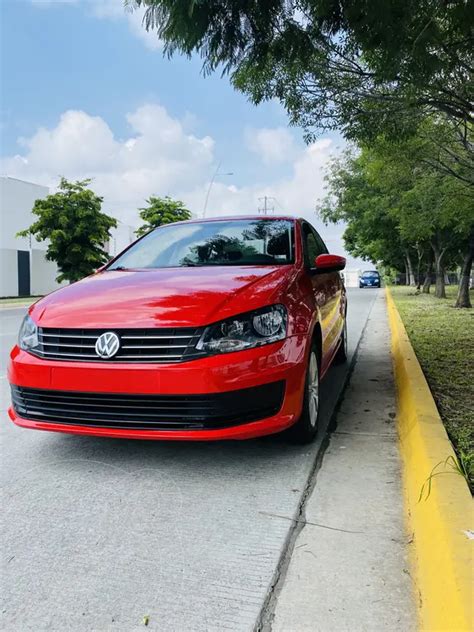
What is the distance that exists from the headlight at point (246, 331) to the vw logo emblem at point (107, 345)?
1.59ft

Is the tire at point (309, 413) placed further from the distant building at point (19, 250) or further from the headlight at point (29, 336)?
the distant building at point (19, 250)

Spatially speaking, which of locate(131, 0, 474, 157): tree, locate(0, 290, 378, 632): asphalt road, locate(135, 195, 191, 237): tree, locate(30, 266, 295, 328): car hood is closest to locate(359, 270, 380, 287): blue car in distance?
locate(135, 195, 191, 237): tree

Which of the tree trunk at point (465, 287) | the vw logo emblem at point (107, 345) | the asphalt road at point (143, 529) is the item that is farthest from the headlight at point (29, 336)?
the tree trunk at point (465, 287)

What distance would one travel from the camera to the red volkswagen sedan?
2.88 m

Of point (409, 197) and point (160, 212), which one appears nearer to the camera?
point (409, 197)

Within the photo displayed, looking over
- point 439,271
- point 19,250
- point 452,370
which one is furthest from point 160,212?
point 452,370

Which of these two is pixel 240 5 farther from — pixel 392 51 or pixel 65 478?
pixel 65 478

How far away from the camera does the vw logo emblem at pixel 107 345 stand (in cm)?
295

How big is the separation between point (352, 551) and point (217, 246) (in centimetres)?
272

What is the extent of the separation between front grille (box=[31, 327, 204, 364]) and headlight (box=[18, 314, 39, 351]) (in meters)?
0.29

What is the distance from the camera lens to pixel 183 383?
283 centimetres

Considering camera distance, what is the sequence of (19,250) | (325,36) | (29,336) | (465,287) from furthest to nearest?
1. (19,250)
2. (465,287)
3. (325,36)
4. (29,336)

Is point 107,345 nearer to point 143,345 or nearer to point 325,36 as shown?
point 143,345

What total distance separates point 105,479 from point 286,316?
145 centimetres
